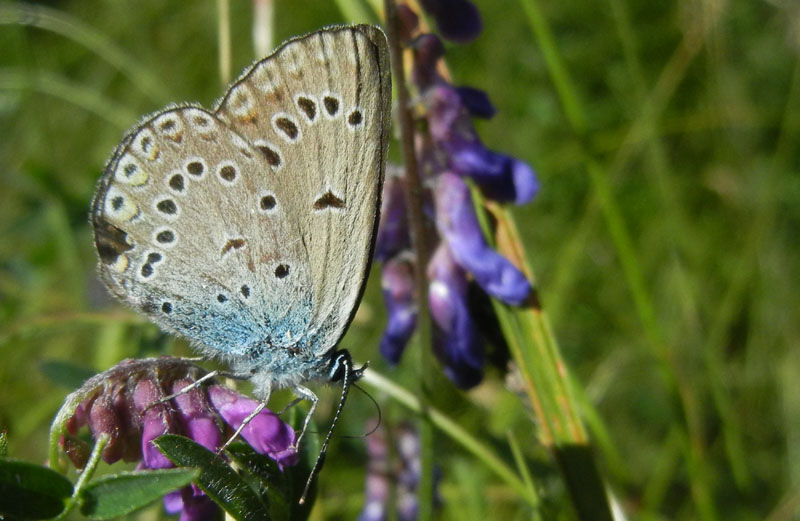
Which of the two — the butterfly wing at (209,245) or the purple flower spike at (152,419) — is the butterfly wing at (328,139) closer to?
the butterfly wing at (209,245)

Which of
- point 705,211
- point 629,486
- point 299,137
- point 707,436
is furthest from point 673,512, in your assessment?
point 299,137

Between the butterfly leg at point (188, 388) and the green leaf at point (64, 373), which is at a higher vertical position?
the butterfly leg at point (188, 388)

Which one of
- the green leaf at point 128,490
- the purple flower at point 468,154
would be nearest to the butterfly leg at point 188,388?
the green leaf at point 128,490

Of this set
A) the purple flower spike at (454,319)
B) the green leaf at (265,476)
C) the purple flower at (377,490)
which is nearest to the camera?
the green leaf at (265,476)

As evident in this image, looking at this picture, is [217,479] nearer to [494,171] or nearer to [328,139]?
[328,139]

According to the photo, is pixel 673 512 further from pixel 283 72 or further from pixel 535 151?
pixel 283 72

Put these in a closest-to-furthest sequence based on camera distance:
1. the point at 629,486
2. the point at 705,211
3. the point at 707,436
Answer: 1. the point at 629,486
2. the point at 707,436
3. the point at 705,211

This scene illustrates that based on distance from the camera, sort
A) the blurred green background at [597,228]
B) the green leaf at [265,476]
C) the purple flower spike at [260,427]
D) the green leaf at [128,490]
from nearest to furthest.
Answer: the green leaf at [128,490] < the green leaf at [265,476] < the purple flower spike at [260,427] < the blurred green background at [597,228]

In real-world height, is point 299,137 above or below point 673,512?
above
